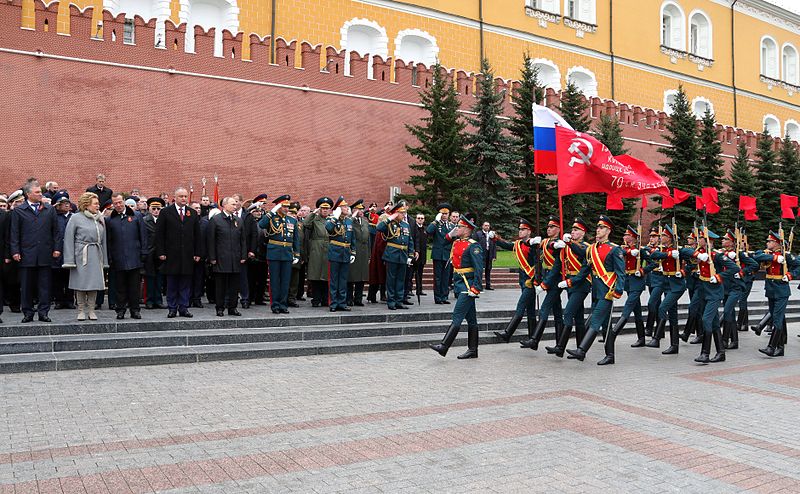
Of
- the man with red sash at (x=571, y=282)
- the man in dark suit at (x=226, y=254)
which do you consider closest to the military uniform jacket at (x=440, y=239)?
the man with red sash at (x=571, y=282)

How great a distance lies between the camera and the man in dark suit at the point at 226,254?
10773 millimetres

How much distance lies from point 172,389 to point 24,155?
43.0 ft

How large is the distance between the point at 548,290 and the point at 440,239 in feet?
12.2

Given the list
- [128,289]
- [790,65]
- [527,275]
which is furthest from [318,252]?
[790,65]

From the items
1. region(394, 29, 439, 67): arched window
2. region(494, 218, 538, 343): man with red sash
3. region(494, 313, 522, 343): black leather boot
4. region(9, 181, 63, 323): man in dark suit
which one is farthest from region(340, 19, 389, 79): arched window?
region(9, 181, 63, 323): man in dark suit

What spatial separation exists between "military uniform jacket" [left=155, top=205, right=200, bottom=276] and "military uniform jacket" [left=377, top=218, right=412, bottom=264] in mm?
3223

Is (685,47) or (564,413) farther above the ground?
(685,47)

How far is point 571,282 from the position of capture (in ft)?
31.8

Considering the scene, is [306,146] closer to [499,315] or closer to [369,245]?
[369,245]

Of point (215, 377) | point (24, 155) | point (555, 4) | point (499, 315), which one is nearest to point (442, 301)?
point (499, 315)

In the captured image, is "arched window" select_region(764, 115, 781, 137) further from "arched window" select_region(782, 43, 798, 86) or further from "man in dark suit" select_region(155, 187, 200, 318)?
"man in dark suit" select_region(155, 187, 200, 318)

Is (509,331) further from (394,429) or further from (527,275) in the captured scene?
(394,429)

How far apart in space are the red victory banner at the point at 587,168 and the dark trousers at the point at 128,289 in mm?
6212

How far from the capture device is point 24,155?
17594mm
